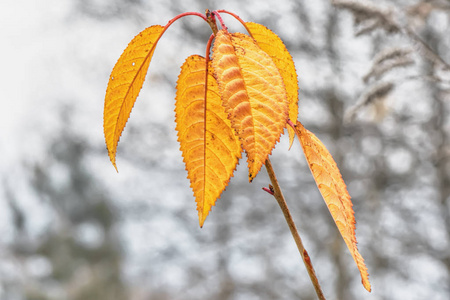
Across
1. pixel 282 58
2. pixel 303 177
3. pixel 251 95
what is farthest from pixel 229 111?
pixel 303 177

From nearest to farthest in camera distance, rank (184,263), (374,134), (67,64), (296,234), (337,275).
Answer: (296,234) < (374,134) < (337,275) < (184,263) < (67,64)

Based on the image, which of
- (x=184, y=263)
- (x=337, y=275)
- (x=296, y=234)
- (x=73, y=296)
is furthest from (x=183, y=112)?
(x=73, y=296)

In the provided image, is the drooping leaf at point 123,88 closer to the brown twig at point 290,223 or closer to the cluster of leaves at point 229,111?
the cluster of leaves at point 229,111

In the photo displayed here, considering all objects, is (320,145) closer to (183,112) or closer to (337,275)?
(183,112)

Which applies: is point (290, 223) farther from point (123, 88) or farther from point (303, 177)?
point (303, 177)

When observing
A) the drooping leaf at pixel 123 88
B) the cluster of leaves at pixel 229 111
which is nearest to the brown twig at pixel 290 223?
the cluster of leaves at pixel 229 111

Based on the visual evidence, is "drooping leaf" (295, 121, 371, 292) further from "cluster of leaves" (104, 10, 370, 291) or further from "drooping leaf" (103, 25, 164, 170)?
"drooping leaf" (103, 25, 164, 170)
